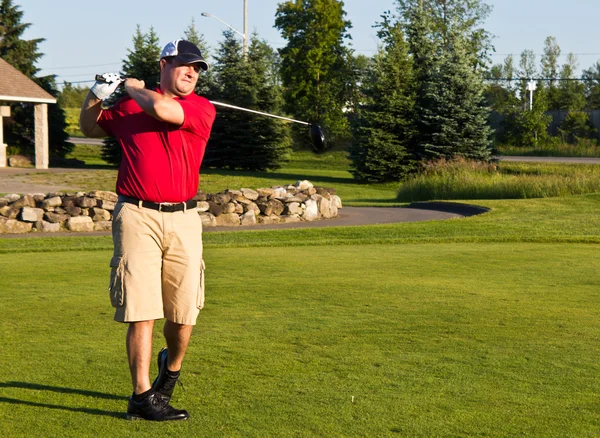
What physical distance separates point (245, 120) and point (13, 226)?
2343 centimetres

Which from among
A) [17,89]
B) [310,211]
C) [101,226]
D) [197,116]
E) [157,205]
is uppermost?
[17,89]

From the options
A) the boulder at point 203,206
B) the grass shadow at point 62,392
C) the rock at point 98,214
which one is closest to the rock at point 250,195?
the boulder at point 203,206

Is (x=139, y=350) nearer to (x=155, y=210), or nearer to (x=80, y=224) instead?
(x=155, y=210)

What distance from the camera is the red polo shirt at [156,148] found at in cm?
489

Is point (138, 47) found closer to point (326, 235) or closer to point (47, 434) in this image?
point (326, 235)

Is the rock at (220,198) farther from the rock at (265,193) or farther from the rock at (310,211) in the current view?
the rock at (310,211)

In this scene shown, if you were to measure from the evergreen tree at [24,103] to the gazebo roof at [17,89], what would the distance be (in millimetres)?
3986

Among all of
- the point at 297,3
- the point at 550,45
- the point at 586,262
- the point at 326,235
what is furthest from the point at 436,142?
the point at 550,45

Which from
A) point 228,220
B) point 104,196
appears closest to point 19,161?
point 104,196

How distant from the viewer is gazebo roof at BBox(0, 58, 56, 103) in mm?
37844

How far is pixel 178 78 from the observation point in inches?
198

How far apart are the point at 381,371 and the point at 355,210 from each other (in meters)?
18.3

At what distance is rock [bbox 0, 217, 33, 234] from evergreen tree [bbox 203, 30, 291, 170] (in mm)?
22733

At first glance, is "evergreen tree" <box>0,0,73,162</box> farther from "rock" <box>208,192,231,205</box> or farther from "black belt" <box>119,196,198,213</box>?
"black belt" <box>119,196,198,213</box>
